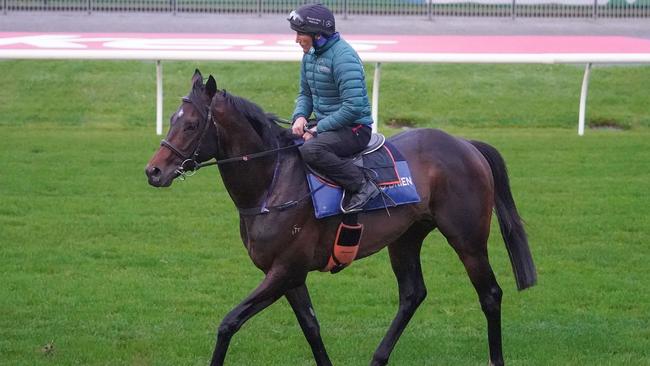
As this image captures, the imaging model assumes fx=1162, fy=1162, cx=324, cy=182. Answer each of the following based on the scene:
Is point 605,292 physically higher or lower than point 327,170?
lower

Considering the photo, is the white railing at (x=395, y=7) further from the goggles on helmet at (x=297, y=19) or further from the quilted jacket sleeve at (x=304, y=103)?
the goggles on helmet at (x=297, y=19)

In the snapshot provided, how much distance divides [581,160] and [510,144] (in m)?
1.05

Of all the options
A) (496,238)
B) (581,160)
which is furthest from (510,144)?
(496,238)

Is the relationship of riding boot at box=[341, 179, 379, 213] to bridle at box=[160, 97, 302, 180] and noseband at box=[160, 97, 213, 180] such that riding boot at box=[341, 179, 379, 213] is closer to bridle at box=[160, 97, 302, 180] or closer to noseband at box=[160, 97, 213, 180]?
bridle at box=[160, 97, 302, 180]

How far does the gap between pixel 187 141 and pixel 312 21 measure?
92cm

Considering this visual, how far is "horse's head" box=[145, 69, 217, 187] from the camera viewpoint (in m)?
5.76

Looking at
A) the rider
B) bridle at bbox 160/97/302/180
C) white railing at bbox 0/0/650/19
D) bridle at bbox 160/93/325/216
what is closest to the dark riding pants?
the rider

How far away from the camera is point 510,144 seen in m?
13.8

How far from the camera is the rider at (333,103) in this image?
6.12 m

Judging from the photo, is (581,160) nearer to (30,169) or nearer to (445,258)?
(445,258)

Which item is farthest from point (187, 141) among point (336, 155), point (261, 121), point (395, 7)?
point (395, 7)

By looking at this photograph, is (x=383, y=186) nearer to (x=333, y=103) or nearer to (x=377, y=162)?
(x=377, y=162)

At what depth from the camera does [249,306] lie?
5.90 m

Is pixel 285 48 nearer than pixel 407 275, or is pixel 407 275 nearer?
pixel 407 275
